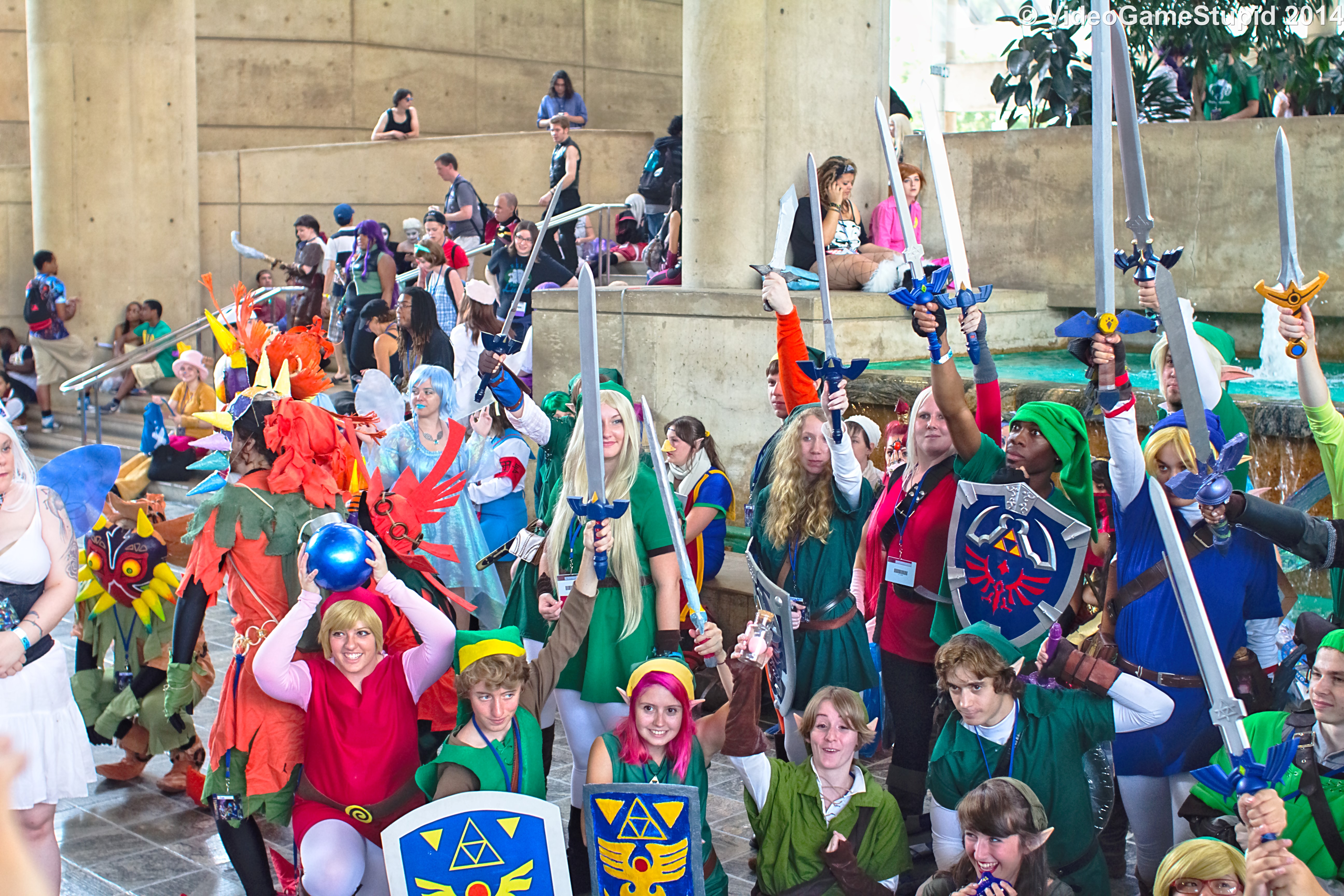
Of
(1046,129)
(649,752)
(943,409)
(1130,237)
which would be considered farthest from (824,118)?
(649,752)

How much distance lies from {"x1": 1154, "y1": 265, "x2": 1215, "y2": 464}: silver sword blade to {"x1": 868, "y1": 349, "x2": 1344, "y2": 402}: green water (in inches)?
111

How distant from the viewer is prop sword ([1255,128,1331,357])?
346cm

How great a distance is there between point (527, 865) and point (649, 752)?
16.8 inches

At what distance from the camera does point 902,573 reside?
4.20 metres

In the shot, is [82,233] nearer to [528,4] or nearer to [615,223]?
[615,223]

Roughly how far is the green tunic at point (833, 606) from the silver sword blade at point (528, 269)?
5.09ft

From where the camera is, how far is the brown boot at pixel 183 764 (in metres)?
5.03

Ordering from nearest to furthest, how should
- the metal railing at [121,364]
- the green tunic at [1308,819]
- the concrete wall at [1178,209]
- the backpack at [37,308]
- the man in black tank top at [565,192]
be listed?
the green tunic at [1308,819], the concrete wall at [1178,209], the man in black tank top at [565,192], the metal railing at [121,364], the backpack at [37,308]

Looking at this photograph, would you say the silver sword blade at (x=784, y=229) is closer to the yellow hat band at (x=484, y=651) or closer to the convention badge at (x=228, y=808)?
the yellow hat band at (x=484, y=651)

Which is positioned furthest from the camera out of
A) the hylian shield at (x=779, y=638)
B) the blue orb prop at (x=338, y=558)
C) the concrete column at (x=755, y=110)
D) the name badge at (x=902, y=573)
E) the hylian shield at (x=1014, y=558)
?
the concrete column at (x=755, y=110)

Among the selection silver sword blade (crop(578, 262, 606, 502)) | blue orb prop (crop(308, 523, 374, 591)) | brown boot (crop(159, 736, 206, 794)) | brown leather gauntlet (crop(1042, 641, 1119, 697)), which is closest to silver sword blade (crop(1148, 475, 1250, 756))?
brown leather gauntlet (crop(1042, 641, 1119, 697))

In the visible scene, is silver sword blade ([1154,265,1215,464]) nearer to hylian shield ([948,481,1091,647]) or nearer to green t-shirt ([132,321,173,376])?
hylian shield ([948,481,1091,647])

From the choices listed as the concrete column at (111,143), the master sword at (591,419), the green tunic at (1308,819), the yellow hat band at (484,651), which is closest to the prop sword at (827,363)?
the master sword at (591,419)

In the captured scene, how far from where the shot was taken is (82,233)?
14242 millimetres
